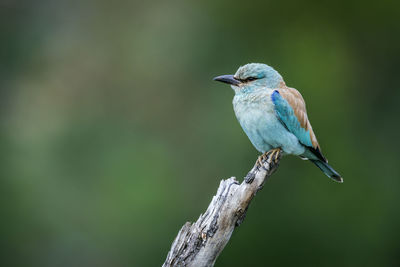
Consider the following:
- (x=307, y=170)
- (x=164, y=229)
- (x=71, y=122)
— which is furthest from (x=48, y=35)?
(x=307, y=170)

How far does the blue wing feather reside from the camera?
5.35m

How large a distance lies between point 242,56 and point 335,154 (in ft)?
6.24

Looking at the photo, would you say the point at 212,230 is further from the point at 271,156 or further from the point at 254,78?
the point at 254,78

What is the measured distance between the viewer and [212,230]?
4219 millimetres

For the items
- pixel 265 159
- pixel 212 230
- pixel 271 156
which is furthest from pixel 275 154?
pixel 212 230

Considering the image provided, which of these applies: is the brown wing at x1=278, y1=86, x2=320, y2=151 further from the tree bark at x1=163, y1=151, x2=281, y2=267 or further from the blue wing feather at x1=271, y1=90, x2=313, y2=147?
the tree bark at x1=163, y1=151, x2=281, y2=267

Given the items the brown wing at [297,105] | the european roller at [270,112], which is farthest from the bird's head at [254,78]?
the brown wing at [297,105]

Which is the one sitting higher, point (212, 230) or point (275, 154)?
point (275, 154)

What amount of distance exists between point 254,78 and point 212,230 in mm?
1851

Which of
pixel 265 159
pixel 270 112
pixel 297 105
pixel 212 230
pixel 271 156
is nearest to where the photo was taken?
pixel 212 230

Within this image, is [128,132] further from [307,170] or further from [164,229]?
[307,170]

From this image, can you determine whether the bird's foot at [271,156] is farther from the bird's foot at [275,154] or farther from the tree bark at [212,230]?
the tree bark at [212,230]

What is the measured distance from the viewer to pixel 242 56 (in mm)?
8531

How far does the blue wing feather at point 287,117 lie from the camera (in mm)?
5352
